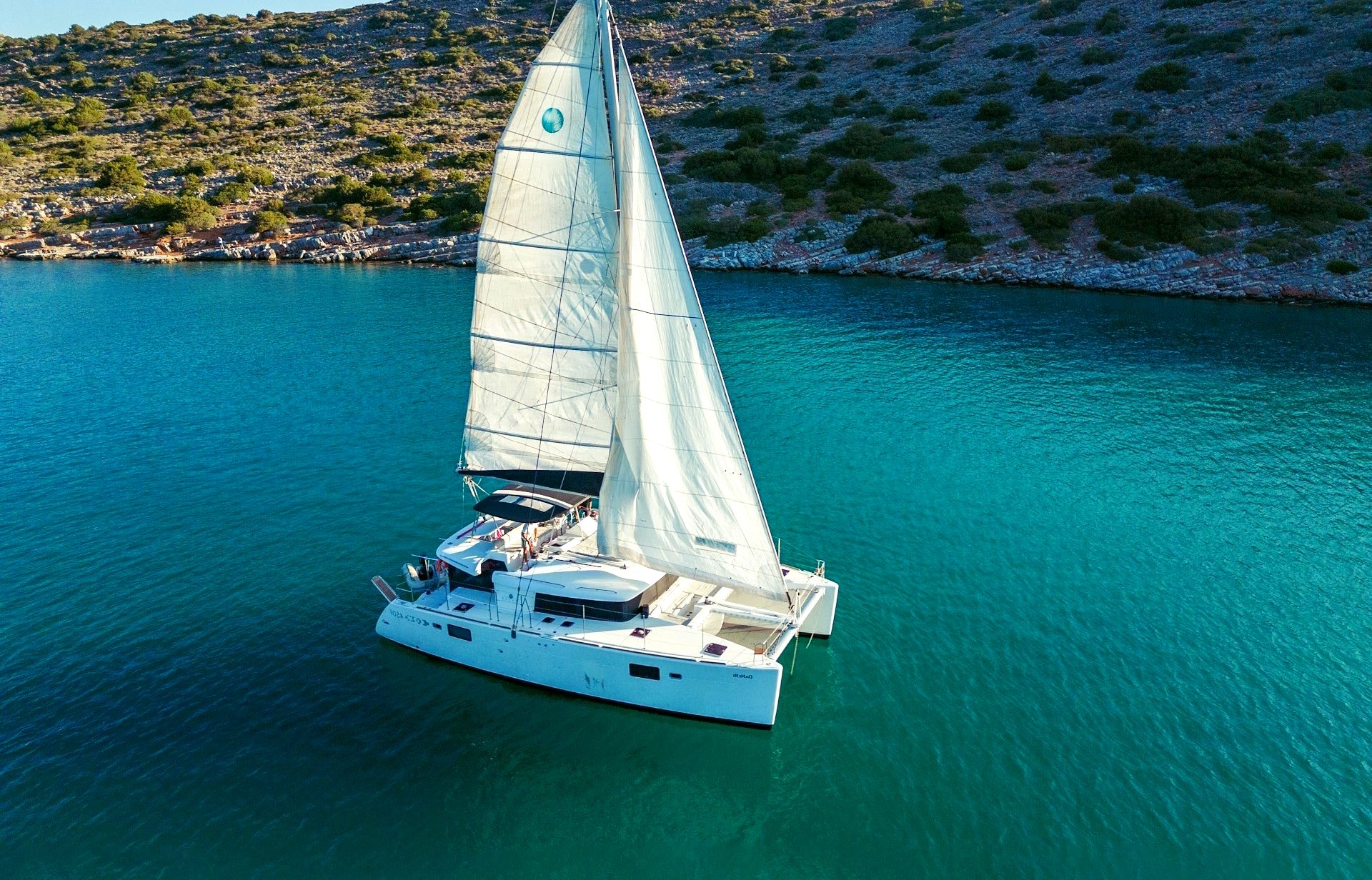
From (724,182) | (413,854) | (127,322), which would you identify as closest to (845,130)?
(724,182)

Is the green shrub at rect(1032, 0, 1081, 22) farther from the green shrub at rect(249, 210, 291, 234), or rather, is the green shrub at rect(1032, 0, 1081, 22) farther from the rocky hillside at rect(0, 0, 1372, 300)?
the green shrub at rect(249, 210, 291, 234)

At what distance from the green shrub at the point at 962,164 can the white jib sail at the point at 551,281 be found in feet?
274

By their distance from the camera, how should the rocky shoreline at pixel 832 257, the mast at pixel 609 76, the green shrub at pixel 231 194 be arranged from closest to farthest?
the mast at pixel 609 76 < the rocky shoreline at pixel 832 257 < the green shrub at pixel 231 194

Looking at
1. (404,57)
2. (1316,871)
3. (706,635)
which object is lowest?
(1316,871)

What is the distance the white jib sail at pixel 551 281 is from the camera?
2234 centimetres

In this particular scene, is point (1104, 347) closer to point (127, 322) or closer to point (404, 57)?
point (127, 322)

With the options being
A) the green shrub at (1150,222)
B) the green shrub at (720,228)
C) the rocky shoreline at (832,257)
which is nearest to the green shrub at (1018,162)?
the green shrub at (1150,222)

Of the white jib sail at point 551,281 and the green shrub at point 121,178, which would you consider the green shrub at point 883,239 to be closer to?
the white jib sail at point 551,281

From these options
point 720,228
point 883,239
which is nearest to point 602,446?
point 883,239

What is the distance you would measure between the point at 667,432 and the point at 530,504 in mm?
5343

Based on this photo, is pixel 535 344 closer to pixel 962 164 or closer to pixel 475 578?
pixel 475 578

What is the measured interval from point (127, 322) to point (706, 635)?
61.1 meters

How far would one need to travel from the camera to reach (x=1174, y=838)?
66.7 feet

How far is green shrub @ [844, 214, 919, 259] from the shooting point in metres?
85.5
